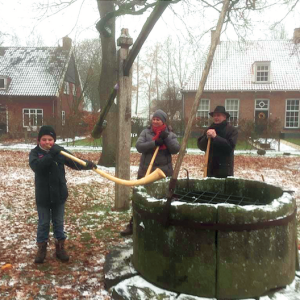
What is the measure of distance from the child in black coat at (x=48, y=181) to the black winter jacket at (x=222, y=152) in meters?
1.80

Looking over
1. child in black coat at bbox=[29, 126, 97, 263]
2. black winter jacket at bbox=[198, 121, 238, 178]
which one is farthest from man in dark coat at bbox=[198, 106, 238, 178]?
child in black coat at bbox=[29, 126, 97, 263]

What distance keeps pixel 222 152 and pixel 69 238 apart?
2432 millimetres

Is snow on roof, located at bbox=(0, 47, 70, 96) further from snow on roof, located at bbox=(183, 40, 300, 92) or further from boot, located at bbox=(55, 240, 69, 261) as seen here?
boot, located at bbox=(55, 240, 69, 261)

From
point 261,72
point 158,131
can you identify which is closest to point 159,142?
point 158,131

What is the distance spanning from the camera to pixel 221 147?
14.3ft

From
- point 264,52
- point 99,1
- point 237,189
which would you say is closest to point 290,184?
point 237,189

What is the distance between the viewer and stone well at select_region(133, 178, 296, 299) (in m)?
2.80

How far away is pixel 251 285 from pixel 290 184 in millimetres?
6557

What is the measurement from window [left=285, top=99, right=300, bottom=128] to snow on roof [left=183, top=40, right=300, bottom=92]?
1318 millimetres

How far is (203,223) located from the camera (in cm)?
282

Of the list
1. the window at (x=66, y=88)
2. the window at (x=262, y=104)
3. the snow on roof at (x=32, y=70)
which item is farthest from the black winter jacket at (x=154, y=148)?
the window at (x=66, y=88)

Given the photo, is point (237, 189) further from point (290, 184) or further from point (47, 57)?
point (47, 57)

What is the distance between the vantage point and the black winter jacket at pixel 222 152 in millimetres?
4391

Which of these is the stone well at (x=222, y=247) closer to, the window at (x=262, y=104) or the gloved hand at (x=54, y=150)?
the gloved hand at (x=54, y=150)
